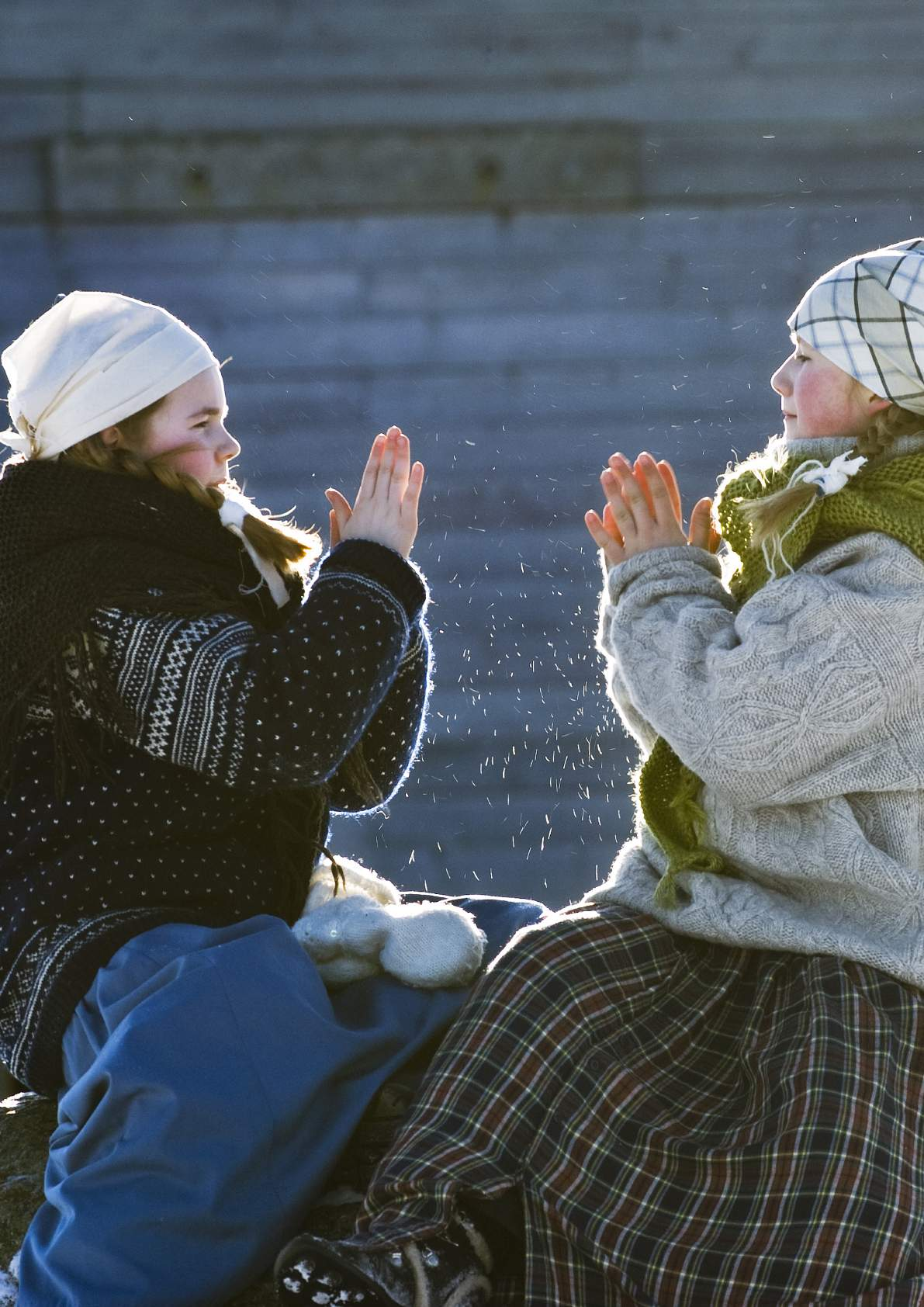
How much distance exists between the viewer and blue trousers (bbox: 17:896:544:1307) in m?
1.95

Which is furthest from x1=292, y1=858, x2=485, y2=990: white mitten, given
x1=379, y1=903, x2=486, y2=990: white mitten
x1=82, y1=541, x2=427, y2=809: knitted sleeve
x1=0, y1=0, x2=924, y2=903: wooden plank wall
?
x1=0, y1=0, x2=924, y2=903: wooden plank wall

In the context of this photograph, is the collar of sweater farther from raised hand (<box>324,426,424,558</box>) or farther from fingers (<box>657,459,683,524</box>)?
raised hand (<box>324,426,424,558</box>)

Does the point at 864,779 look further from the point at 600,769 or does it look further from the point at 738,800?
the point at 600,769

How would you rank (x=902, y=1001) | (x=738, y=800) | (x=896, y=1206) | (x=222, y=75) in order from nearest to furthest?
(x=896, y=1206) < (x=902, y=1001) < (x=738, y=800) < (x=222, y=75)

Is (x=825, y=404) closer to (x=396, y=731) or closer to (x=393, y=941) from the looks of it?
(x=396, y=731)

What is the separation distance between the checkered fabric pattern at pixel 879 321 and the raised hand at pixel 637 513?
0.30 metres

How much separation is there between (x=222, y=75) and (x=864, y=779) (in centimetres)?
415

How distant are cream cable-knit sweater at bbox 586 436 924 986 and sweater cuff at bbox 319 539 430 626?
0.30m

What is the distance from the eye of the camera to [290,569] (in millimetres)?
2465

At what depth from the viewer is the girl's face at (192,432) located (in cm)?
239

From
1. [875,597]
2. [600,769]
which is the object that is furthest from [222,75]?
[875,597]

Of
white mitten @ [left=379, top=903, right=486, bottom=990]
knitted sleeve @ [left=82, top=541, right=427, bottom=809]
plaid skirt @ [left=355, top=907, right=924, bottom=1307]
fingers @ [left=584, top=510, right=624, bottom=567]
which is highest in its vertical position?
fingers @ [left=584, top=510, right=624, bottom=567]

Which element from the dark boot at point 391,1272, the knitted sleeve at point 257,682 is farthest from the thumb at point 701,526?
the dark boot at point 391,1272

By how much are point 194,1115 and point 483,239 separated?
409 centimetres
